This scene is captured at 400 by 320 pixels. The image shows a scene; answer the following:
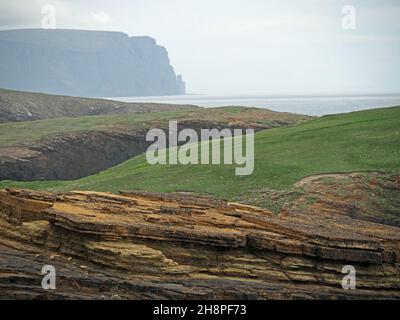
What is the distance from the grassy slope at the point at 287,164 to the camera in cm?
3331

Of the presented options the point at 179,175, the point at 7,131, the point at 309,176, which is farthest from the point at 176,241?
the point at 7,131

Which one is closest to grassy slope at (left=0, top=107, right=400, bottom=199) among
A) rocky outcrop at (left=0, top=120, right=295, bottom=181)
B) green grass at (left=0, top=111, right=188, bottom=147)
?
rocky outcrop at (left=0, top=120, right=295, bottom=181)

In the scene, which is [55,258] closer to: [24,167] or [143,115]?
[24,167]

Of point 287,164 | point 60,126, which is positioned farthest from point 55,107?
point 287,164

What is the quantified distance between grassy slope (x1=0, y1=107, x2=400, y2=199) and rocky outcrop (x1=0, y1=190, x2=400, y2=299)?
1357cm

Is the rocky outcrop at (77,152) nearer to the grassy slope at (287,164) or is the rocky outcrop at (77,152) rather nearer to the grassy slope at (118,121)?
the grassy slope at (118,121)

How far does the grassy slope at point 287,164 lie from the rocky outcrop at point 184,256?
1357 cm

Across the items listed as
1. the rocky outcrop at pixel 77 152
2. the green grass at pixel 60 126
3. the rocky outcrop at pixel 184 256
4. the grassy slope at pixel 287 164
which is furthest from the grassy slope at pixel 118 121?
the rocky outcrop at pixel 184 256

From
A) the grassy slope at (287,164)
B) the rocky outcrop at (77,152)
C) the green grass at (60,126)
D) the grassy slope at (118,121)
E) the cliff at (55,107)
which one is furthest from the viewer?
the cliff at (55,107)

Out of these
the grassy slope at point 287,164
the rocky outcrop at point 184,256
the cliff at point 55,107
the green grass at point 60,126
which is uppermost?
the cliff at point 55,107

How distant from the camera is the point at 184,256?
17531 mm

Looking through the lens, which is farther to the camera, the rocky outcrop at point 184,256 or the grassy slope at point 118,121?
the grassy slope at point 118,121

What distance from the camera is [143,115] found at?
89812mm
